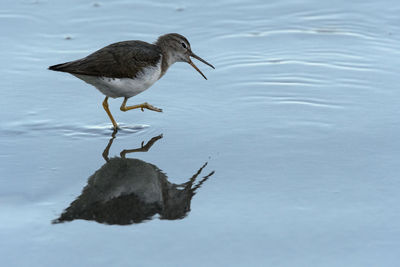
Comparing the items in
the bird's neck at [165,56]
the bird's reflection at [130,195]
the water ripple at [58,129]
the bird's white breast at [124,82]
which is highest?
the bird's neck at [165,56]

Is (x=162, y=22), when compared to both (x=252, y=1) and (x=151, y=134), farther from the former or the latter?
(x=151, y=134)

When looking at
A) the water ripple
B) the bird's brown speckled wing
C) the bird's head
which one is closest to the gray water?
the water ripple

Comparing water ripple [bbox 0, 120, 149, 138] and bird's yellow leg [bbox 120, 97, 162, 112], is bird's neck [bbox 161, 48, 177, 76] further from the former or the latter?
water ripple [bbox 0, 120, 149, 138]

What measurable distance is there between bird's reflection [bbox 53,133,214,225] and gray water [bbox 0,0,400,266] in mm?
55

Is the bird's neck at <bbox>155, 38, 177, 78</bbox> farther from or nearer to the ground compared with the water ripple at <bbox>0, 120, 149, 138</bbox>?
farther from the ground

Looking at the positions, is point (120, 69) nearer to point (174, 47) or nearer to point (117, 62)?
point (117, 62)

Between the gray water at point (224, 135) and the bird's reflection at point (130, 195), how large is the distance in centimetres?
6

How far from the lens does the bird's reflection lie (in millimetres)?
5383

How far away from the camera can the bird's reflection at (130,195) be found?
17.7ft

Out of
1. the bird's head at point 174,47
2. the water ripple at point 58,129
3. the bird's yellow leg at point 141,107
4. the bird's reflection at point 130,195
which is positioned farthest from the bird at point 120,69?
the bird's reflection at point 130,195

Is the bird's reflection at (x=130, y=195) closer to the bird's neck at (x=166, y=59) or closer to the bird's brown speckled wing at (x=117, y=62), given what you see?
the bird's brown speckled wing at (x=117, y=62)

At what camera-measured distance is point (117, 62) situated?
23.3 feet

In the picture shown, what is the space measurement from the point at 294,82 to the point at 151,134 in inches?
81.7

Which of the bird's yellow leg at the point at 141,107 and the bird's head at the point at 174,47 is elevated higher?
the bird's head at the point at 174,47
